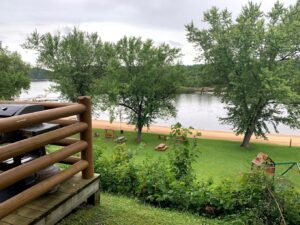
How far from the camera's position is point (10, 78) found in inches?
992

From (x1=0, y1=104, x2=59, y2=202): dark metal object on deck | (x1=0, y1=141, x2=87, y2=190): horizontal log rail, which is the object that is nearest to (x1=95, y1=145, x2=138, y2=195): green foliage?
(x1=0, y1=141, x2=87, y2=190): horizontal log rail

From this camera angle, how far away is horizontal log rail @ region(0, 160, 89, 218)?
2.21 m

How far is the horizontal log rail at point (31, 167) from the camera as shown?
2.18 m

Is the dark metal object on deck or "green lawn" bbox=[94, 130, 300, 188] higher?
the dark metal object on deck

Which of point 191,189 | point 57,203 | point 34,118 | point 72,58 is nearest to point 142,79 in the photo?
point 72,58

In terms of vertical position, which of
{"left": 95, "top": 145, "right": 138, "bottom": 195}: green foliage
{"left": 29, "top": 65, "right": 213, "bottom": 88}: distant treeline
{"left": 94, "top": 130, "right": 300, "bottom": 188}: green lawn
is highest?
{"left": 29, "top": 65, "right": 213, "bottom": 88}: distant treeline

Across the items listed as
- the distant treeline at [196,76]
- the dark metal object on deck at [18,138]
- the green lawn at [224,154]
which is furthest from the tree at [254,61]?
the dark metal object on deck at [18,138]

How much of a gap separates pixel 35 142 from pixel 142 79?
65.8ft

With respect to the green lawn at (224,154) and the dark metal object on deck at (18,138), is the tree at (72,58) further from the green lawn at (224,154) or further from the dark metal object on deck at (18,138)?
the dark metal object on deck at (18,138)

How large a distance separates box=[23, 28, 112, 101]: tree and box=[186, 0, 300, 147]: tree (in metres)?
9.81

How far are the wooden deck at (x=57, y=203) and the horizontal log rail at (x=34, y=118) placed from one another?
0.80 m

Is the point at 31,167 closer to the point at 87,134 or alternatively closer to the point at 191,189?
the point at 87,134

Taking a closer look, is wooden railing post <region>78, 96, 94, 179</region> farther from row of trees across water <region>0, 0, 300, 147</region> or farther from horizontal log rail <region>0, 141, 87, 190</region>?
row of trees across water <region>0, 0, 300, 147</region>

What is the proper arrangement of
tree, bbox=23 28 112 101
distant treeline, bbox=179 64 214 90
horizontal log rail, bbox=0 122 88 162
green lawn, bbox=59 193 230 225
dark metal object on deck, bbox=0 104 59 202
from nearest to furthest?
horizontal log rail, bbox=0 122 88 162, dark metal object on deck, bbox=0 104 59 202, green lawn, bbox=59 193 230 225, distant treeline, bbox=179 64 214 90, tree, bbox=23 28 112 101
